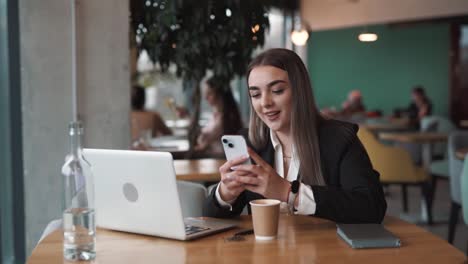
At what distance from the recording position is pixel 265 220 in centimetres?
197

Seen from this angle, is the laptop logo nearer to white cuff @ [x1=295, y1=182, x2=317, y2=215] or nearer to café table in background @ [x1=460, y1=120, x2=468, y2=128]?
white cuff @ [x1=295, y1=182, x2=317, y2=215]

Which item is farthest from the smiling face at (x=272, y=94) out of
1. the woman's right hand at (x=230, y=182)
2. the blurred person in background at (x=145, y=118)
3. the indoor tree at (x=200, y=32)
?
the blurred person in background at (x=145, y=118)

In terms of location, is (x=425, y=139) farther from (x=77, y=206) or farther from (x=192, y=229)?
(x=77, y=206)

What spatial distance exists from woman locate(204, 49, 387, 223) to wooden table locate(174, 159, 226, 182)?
1201mm

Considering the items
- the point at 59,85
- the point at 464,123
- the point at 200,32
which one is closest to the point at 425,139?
the point at 200,32

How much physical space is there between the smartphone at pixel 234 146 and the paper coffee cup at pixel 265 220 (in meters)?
0.18

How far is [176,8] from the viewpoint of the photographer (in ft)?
15.6

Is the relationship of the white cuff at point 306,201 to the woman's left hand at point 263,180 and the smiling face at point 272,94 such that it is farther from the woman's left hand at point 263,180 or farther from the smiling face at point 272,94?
the smiling face at point 272,94

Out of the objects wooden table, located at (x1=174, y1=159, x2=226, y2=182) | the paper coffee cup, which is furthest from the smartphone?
wooden table, located at (x1=174, y1=159, x2=226, y2=182)

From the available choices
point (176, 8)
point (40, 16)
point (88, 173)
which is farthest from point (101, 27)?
point (88, 173)

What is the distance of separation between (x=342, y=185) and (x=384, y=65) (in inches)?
446

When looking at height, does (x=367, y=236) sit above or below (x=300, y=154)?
below

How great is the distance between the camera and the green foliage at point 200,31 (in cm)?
476

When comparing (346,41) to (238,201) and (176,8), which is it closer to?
(176,8)
